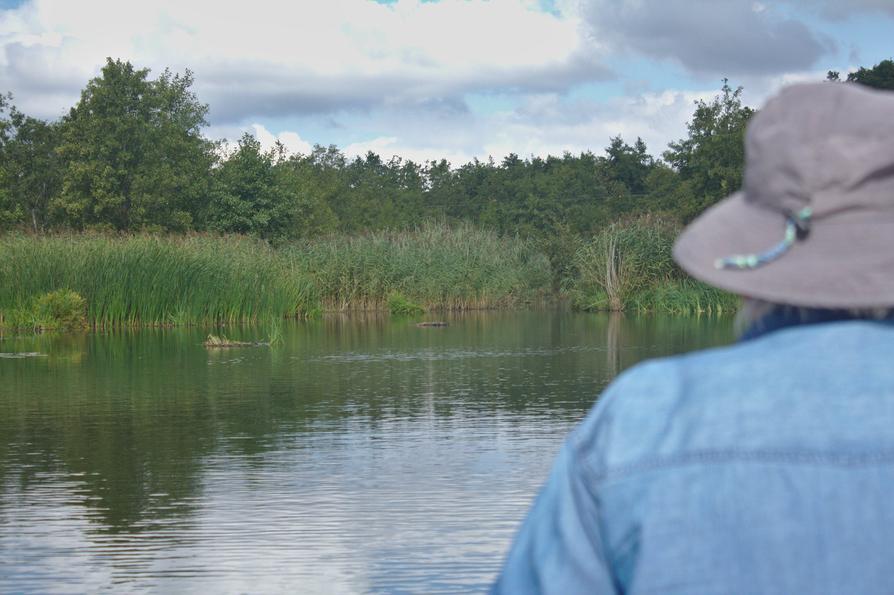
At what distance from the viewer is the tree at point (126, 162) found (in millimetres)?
43625

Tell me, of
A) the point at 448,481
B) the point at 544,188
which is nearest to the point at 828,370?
the point at 448,481

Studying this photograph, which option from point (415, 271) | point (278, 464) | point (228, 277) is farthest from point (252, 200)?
point (278, 464)

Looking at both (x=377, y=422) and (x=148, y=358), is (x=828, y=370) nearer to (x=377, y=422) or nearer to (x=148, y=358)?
(x=377, y=422)

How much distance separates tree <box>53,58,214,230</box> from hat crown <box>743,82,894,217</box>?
42.0 metres

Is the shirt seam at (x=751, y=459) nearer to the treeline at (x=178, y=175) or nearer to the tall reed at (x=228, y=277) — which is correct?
the tall reed at (x=228, y=277)

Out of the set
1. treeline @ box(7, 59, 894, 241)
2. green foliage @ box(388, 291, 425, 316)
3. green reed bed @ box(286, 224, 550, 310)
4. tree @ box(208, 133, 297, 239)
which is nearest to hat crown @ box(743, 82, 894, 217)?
green reed bed @ box(286, 224, 550, 310)

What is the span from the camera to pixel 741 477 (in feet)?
3.76

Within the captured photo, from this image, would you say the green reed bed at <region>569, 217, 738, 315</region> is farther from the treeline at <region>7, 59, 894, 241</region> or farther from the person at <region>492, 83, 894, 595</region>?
the person at <region>492, 83, 894, 595</region>

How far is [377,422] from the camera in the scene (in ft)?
30.4

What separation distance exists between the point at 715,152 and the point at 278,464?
30.1 metres

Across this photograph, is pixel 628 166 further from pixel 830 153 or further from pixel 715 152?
pixel 830 153

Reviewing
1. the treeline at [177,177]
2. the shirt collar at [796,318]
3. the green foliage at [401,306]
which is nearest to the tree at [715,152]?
the treeline at [177,177]

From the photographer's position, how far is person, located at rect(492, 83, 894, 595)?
1140 millimetres

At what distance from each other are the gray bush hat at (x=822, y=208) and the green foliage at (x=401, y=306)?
28.2 metres
